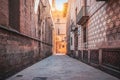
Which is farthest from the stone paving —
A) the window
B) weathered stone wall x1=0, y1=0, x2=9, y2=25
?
the window

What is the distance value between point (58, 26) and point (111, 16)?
47.6 meters

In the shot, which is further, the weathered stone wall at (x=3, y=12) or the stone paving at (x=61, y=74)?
the stone paving at (x=61, y=74)

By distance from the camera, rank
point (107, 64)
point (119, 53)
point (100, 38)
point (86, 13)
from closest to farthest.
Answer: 1. point (119, 53)
2. point (107, 64)
3. point (100, 38)
4. point (86, 13)

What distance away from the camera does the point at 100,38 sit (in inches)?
388

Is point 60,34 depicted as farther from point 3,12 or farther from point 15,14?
point 3,12

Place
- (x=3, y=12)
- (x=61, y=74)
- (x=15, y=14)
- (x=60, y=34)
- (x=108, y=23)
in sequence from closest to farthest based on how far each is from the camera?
(x=3, y=12)
(x=61, y=74)
(x=108, y=23)
(x=15, y=14)
(x=60, y=34)

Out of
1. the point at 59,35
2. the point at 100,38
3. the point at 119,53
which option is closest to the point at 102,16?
the point at 100,38

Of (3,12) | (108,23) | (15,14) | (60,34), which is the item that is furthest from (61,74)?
(60,34)

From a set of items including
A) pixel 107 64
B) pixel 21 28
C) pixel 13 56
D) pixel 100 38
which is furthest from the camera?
pixel 100 38

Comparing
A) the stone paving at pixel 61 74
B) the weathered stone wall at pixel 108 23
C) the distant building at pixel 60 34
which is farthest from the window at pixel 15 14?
the distant building at pixel 60 34

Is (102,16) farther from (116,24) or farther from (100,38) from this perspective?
(116,24)

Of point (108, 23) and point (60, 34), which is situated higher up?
point (60, 34)

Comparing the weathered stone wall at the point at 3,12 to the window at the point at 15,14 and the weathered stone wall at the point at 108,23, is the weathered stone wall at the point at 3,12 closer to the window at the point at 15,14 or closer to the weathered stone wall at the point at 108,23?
the window at the point at 15,14

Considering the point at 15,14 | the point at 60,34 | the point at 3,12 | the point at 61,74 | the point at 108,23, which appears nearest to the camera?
the point at 3,12
